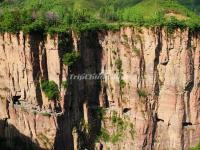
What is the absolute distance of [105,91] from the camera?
28281 millimetres

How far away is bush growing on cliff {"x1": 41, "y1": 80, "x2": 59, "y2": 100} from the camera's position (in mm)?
25391

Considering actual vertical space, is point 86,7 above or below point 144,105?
above

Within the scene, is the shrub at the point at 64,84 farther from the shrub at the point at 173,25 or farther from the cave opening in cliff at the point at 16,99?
the shrub at the point at 173,25

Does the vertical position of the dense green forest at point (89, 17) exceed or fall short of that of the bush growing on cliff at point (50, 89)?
it exceeds it

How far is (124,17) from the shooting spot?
99.1 feet

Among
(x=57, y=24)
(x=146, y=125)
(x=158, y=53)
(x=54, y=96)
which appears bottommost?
(x=146, y=125)

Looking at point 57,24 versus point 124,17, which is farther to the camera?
point 124,17

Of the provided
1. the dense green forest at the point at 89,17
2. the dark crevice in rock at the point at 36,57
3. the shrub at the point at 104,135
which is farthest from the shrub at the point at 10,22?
the shrub at the point at 104,135

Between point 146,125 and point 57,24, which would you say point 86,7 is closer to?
point 57,24

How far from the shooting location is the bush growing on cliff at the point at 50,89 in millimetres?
A: 25391

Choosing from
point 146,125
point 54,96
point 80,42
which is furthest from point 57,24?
point 146,125

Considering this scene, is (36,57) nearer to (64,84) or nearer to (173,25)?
(64,84)

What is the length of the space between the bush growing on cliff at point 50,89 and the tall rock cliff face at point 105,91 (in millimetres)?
256

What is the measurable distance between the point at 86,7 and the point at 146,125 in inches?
492
